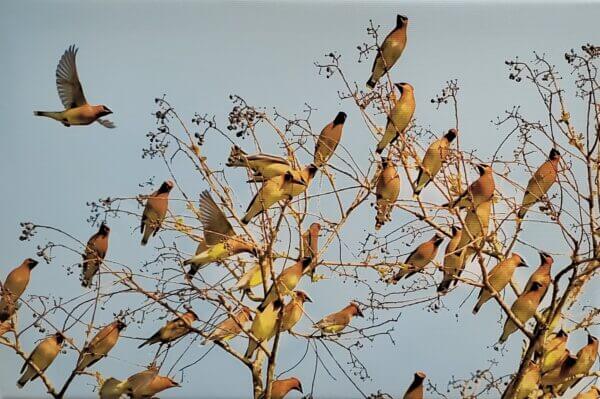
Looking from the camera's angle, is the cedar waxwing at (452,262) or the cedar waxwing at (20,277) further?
the cedar waxwing at (20,277)

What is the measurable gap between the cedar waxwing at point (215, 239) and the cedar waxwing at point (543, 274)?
24.8 inches

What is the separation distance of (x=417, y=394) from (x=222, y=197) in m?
0.66

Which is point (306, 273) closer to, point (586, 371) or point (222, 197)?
point (222, 197)

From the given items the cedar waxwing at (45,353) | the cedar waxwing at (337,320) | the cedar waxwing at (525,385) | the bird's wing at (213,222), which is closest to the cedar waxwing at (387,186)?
the cedar waxwing at (337,320)

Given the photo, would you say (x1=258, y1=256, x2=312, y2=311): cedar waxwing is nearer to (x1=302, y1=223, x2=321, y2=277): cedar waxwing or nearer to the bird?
(x1=302, y1=223, x2=321, y2=277): cedar waxwing

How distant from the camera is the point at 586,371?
7.55 ft

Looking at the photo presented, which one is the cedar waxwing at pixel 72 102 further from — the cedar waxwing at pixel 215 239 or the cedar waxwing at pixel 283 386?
the cedar waxwing at pixel 283 386

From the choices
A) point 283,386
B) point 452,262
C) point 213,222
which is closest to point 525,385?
point 452,262

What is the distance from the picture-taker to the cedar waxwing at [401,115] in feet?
7.45

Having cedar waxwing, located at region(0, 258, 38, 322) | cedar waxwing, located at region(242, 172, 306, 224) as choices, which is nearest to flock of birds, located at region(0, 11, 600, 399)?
cedar waxwing, located at region(242, 172, 306, 224)

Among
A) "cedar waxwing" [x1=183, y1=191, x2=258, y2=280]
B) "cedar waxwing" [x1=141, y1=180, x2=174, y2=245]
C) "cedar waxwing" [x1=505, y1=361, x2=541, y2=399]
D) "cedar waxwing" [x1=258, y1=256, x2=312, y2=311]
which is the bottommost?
"cedar waxwing" [x1=505, y1=361, x2=541, y2=399]

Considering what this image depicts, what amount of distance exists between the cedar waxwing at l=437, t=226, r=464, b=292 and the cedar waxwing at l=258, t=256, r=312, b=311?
1.00 feet

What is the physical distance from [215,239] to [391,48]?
2.01 feet

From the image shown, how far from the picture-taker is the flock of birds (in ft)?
7.07
